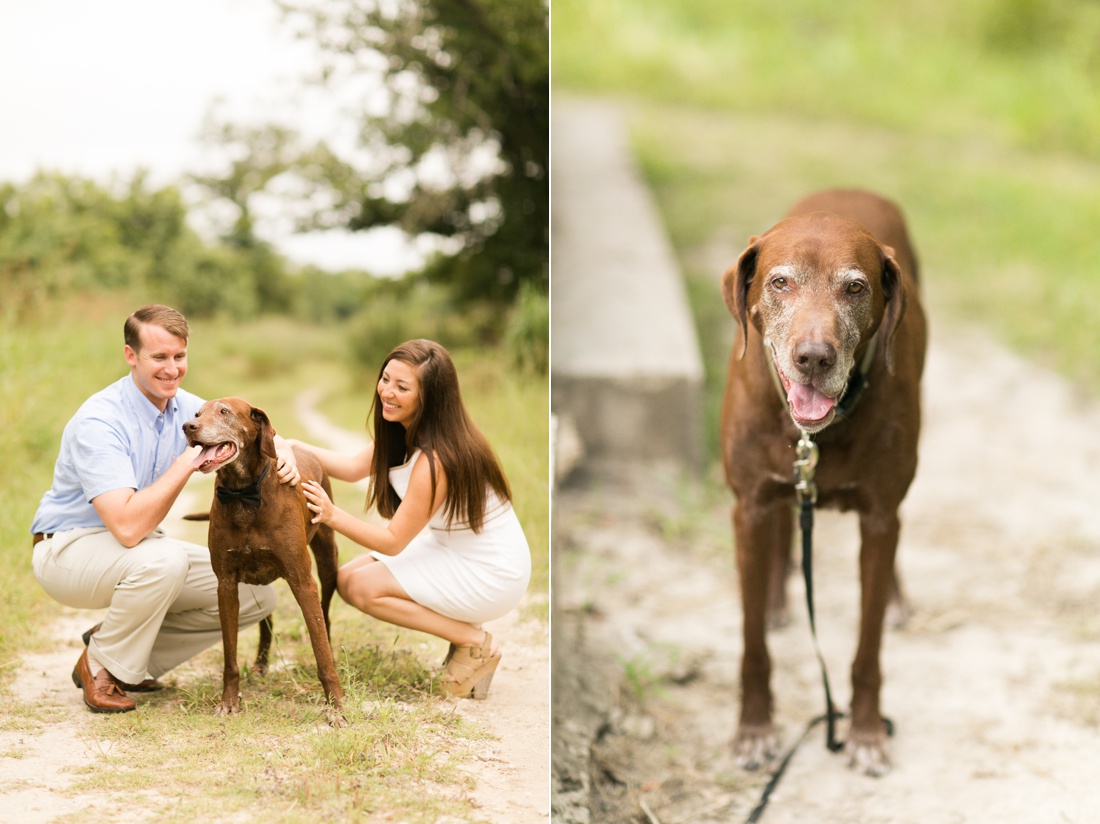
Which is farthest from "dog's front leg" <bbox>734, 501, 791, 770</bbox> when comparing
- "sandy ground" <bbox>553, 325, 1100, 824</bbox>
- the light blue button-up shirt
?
the light blue button-up shirt

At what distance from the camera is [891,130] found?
10.4 meters

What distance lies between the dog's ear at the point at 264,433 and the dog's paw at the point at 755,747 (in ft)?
5.87

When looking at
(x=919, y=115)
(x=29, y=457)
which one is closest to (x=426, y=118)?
(x=29, y=457)

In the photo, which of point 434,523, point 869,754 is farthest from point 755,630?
point 434,523

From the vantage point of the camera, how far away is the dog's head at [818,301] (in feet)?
8.68

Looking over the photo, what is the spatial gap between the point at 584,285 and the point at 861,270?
3.74 metres

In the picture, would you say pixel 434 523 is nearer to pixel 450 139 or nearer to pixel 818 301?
pixel 818 301

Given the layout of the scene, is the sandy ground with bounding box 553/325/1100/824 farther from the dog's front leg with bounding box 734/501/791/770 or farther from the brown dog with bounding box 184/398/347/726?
the brown dog with bounding box 184/398/347/726

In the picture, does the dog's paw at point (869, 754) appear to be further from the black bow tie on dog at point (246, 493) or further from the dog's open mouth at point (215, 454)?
the dog's open mouth at point (215, 454)

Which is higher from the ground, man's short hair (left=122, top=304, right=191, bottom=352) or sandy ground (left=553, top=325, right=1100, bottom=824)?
man's short hair (left=122, top=304, right=191, bottom=352)

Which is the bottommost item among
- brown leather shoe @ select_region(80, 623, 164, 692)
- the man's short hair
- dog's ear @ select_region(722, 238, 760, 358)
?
brown leather shoe @ select_region(80, 623, 164, 692)

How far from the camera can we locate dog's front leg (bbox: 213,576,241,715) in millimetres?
2766

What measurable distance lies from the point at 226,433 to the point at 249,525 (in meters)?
0.25

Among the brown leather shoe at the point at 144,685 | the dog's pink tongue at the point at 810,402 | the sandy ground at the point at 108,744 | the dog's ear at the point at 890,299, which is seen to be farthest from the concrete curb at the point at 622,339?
the brown leather shoe at the point at 144,685
